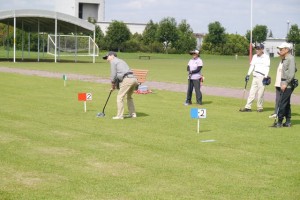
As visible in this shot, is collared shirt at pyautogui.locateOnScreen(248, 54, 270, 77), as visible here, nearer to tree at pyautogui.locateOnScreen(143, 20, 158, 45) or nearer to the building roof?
the building roof

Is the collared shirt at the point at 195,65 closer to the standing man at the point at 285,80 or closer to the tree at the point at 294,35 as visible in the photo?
the standing man at the point at 285,80

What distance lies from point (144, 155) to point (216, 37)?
92.9m

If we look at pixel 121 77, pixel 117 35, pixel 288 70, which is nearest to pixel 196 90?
pixel 121 77

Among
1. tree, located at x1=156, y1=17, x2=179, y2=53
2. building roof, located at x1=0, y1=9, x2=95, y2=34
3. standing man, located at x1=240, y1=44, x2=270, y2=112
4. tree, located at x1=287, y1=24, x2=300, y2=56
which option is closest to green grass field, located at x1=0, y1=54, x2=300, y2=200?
standing man, located at x1=240, y1=44, x2=270, y2=112

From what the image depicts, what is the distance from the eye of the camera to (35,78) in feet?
100

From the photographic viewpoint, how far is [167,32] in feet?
320

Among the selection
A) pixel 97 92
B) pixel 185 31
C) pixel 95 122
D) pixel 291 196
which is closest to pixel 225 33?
pixel 185 31

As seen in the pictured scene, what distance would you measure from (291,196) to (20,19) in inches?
1952

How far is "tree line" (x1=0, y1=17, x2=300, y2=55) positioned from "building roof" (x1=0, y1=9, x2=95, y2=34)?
30.4 metres

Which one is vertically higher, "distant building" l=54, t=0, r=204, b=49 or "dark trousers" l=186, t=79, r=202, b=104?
"distant building" l=54, t=0, r=204, b=49

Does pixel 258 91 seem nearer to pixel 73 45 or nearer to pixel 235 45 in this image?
pixel 73 45

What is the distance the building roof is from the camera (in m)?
49.4

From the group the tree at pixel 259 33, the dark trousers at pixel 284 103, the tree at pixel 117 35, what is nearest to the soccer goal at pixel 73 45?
the tree at pixel 117 35

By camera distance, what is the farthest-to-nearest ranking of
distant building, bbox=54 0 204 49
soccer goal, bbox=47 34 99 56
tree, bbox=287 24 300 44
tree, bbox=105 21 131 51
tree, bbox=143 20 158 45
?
distant building, bbox=54 0 204 49
tree, bbox=287 24 300 44
tree, bbox=143 20 158 45
tree, bbox=105 21 131 51
soccer goal, bbox=47 34 99 56
